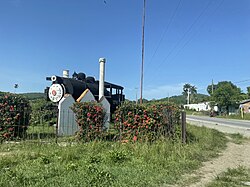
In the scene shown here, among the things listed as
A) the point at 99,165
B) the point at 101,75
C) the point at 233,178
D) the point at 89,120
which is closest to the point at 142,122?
the point at 89,120

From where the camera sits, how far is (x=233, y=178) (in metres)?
5.18

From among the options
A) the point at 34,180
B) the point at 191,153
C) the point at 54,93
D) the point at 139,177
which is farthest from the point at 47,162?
the point at 54,93

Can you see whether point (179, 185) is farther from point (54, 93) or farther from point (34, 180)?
point (54, 93)

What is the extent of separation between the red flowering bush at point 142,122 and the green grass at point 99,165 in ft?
2.28

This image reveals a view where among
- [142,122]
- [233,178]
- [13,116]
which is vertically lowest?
[233,178]

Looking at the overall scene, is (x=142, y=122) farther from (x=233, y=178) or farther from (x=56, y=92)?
(x=56, y=92)

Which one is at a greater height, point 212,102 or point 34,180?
point 212,102

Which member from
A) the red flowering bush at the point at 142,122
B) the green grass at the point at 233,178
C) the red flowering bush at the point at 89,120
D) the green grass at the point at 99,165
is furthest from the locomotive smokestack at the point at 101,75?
the green grass at the point at 233,178

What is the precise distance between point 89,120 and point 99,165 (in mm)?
3648

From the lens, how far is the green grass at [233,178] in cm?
468

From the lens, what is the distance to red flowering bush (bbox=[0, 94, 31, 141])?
928 centimetres

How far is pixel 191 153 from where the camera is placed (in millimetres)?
7246

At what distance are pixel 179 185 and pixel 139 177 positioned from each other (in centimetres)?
81

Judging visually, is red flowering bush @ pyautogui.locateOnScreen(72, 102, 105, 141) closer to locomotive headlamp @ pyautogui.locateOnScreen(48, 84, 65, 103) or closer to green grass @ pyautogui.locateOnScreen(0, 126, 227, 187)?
green grass @ pyautogui.locateOnScreen(0, 126, 227, 187)
